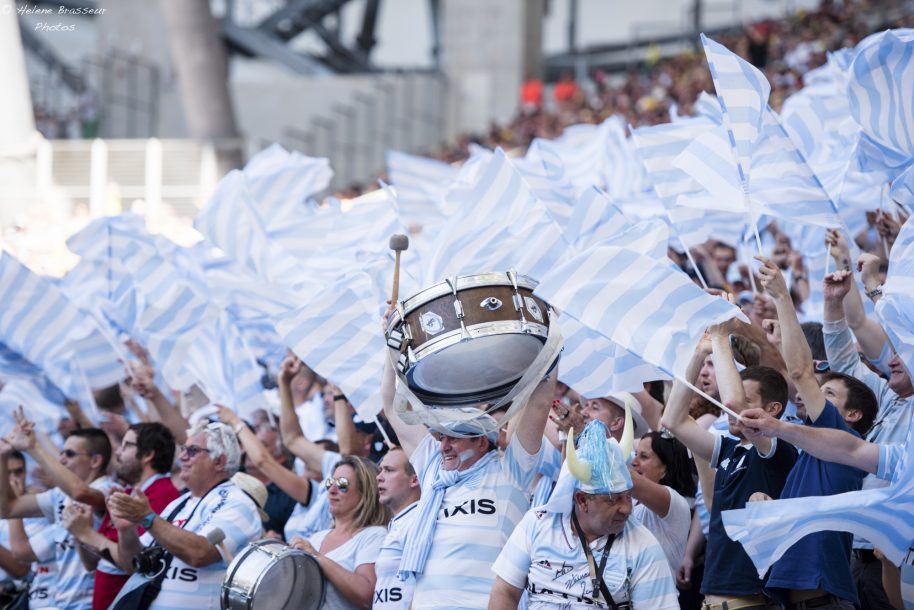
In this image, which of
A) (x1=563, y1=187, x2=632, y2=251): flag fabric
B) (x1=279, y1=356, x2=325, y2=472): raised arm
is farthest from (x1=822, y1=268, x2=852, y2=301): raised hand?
(x1=279, y1=356, x2=325, y2=472): raised arm

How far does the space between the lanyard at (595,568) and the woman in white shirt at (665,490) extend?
46 cm

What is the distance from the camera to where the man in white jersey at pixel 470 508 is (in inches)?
188

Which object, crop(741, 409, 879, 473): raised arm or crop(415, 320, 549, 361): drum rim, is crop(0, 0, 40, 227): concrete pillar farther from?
crop(741, 409, 879, 473): raised arm

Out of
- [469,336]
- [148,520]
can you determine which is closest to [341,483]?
[148,520]

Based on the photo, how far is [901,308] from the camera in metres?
4.53

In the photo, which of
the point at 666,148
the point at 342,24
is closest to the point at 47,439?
the point at 666,148

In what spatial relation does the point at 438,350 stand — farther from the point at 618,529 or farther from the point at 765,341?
the point at 765,341

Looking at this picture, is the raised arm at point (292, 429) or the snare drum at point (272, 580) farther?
the raised arm at point (292, 429)

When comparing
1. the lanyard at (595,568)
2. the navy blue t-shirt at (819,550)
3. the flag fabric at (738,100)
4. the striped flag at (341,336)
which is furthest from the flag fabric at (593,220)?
the lanyard at (595,568)

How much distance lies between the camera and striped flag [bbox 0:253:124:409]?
805 centimetres

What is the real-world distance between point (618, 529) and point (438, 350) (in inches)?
34.0

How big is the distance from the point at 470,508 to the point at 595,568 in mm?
629

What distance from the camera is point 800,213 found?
6.39 m

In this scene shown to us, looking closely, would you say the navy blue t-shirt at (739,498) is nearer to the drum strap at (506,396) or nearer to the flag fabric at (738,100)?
the drum strap at (506,396)
